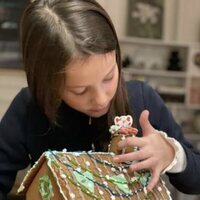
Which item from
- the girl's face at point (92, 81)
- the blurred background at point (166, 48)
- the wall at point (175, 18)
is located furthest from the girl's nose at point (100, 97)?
the wall at point (175, 18)

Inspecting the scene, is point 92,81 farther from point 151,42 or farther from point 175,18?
point 175,18

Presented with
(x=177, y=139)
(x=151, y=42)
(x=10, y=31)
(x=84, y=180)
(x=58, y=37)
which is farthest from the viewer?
(x=151, y=42)

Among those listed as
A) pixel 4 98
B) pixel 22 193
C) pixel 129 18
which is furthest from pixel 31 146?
pixel 129 18

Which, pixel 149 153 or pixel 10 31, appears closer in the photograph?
pixel 149 153

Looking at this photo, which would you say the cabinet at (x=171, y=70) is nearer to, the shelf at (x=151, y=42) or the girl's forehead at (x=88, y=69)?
the shelf at (x=151, y=42)

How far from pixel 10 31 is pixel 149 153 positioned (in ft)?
7.63

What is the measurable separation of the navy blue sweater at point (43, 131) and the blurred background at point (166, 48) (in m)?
2.14

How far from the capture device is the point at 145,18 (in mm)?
3135

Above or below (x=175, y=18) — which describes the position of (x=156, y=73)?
below

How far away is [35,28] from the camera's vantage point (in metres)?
0.76

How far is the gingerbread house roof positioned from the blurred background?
95.3 inches

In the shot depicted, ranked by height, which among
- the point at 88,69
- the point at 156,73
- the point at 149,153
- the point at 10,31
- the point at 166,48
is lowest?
the point at 156,73

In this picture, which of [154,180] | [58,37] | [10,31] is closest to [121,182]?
[154,180]

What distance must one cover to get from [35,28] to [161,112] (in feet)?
1.12
